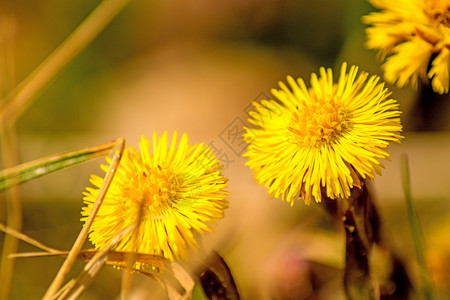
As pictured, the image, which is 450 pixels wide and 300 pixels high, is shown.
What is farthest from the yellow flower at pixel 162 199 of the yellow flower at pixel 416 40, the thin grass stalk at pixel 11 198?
the thin grass stalk at pixel 11 198

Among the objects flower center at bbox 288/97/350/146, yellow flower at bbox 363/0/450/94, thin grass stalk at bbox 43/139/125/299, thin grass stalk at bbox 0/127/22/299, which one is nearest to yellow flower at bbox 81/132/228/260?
thin grass stalk at bbox 43/139/125/299

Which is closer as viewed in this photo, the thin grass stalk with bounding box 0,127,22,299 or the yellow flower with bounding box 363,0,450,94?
the yellow flower with bounding box 363,0,450,94

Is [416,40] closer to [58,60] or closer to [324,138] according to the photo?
[324,138]

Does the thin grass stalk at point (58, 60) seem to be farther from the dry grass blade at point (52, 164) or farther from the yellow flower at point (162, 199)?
the yellow flower at point (162, 199)

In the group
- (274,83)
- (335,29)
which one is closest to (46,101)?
(274,83)

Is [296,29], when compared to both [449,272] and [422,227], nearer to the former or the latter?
[422,227]

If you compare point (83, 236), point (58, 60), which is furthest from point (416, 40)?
point (58, 60)

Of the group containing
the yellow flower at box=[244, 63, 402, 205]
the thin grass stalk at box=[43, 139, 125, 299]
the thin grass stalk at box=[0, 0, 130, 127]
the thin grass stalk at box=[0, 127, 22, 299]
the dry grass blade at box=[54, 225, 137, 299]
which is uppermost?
the thin grass stalk at box=[0, 0, 130, 127]

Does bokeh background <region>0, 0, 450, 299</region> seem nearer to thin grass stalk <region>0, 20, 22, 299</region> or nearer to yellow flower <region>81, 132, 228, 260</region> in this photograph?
thin grass stalk <region>0, 20, 22, 299</region>
